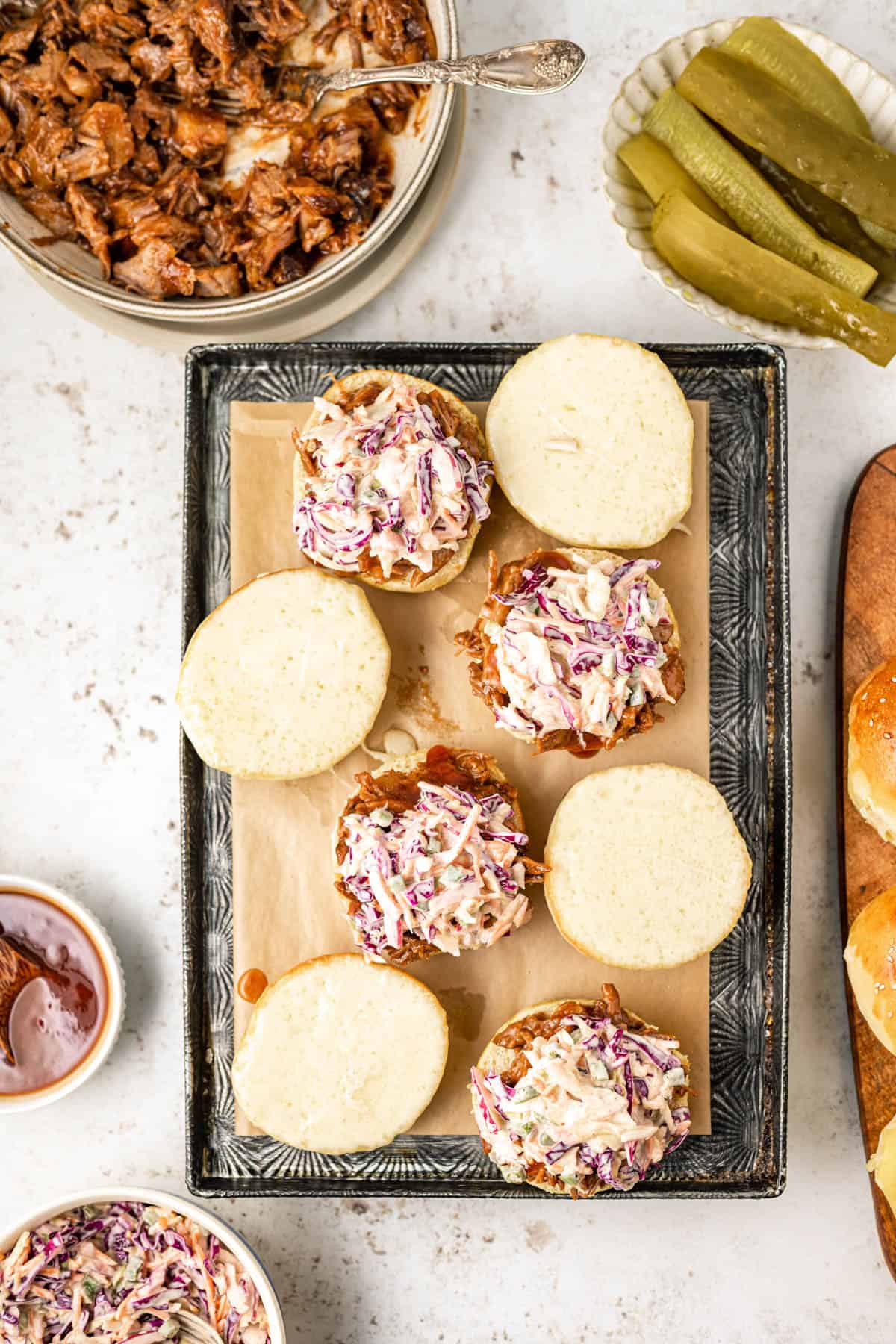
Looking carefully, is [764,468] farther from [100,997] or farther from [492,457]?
[100,997]

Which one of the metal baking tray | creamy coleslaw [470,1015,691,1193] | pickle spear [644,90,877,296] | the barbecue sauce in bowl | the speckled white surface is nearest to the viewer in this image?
creamy coleslaw [470,1015,691,1193]

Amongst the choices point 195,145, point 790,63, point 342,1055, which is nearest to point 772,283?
point 790,63

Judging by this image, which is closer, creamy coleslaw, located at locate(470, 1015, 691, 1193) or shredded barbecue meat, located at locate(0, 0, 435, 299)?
creamy coleslaw, located at locate(470, 1015, 691, 1193)

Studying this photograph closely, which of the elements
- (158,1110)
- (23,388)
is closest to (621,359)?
(23,388)

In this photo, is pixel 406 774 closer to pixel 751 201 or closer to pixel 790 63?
pixel 751 201

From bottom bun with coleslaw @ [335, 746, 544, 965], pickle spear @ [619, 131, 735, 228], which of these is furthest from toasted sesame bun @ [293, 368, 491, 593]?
pickle spear @ [619, 131, 735, 228]

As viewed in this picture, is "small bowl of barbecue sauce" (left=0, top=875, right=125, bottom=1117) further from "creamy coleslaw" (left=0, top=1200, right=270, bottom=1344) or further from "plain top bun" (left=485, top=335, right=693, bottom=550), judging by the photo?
"plain top bun" (left=485, top=335, right=693, bottom=550)
